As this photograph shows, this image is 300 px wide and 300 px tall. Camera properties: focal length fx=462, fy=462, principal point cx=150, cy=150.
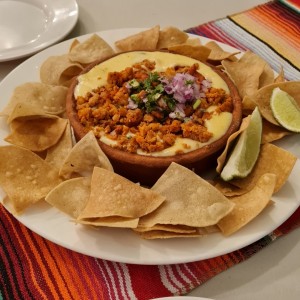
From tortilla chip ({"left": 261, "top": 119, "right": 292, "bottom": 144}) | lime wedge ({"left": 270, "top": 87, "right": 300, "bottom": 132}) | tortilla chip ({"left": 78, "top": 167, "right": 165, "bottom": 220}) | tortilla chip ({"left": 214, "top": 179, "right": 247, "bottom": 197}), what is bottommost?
tortilla chip ({"left": 78, "top": 167, "right": 165, "bottom": 220})

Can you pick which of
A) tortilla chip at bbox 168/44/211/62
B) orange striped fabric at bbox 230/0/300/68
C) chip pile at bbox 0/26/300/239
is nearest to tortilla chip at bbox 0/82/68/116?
chip pile at bbox 0/26/300/239

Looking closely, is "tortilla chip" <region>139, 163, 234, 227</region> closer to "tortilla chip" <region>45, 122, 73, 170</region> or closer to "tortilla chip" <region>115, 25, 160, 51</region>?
"tortilla chip" <region>45, 122, 73, 170</region>

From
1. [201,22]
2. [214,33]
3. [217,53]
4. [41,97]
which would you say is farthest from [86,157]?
[201,22]

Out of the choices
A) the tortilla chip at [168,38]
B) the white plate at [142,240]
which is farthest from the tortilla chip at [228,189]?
the tortilla chip at [168,38]

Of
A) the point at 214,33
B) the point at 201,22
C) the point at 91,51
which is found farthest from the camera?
the point at 201,22

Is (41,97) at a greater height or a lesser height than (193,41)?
lesser

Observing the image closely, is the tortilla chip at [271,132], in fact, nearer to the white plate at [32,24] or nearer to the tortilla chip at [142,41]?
the tortilla chip at [142,41]

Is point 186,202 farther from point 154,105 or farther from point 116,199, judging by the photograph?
point 154,105

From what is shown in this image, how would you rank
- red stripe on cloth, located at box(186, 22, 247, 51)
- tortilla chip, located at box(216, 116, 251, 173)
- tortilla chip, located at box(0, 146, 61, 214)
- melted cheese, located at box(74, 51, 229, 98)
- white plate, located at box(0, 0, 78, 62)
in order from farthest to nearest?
red stripe on cloth, located at box(186, 22, 247, 51) < white plate, located at box(0, 0, 78, 62) < melted cheese, located at box(74, 51, 229, 98) < tortilla chip, located at box(216, 116, 251, 173) < tortilla chip, located at box(0, 146, 61, 214)
